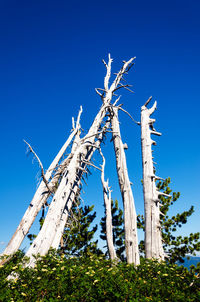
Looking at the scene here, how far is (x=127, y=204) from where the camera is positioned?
6270 millimetres

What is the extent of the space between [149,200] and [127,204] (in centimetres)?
73

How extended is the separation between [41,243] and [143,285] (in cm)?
322

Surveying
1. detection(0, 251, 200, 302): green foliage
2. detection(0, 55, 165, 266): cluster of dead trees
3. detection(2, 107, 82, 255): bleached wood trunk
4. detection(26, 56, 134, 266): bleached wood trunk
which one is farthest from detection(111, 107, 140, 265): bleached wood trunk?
detection(2, 107, 82, 255): bleached wood trunk

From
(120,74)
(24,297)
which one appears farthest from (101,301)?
(120,74)

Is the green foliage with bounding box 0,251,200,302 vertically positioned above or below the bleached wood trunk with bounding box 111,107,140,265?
below

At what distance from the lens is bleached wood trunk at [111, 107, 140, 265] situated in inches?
217

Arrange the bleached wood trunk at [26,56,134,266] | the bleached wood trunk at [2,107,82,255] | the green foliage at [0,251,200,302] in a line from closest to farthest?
the green foliage at [0,251,200,302] < the bleached wood trunk at [26,56,134,266] < the bleached wood trunk at [2,107,82,255]

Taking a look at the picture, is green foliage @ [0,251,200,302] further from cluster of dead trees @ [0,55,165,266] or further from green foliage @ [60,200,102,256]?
green foliage @ [60,200,102,256]

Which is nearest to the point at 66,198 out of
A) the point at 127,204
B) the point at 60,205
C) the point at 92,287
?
the point at 60,205

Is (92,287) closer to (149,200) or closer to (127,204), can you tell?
(127,204)

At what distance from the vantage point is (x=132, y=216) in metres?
6.05

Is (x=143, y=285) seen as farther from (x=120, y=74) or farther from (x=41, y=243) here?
(x=120, y=74)

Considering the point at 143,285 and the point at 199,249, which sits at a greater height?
the point at 199,249

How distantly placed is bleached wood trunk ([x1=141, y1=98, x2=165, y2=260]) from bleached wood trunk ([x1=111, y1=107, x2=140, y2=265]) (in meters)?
0.36
